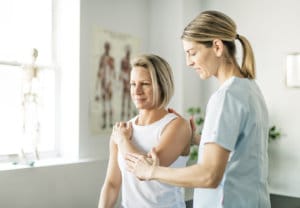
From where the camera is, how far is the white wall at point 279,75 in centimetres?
348

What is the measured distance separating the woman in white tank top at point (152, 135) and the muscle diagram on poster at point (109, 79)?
65.8 inches

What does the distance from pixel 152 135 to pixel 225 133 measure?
437 millimetres

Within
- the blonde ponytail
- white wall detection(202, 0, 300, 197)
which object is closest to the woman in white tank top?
the blonde ponytail

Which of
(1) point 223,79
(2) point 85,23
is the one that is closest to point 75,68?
(2) point 85,23

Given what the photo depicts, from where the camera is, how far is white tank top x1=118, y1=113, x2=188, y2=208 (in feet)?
4.95

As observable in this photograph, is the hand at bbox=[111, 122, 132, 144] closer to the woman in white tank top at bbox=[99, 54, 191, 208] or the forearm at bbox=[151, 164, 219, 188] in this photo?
the woman in white tank top at bbox=[99, 54, 191, 208]

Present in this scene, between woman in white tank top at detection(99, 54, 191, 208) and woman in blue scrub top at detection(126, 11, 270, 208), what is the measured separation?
8.8 inches

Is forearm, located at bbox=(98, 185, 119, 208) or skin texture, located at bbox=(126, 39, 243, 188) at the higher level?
skin texture, located at bbox=(126, 39, 243, 188)

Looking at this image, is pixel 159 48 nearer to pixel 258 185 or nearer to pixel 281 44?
pixel 281 44

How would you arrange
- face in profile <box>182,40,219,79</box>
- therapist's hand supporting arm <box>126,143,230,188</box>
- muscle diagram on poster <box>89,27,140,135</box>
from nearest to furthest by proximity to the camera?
therapist's hand supporting arm <box>126,143,230,188</box>, face in profile <box>182,40,219,79</box>, muscle diagram on poster <box>89,27,140,135</box>

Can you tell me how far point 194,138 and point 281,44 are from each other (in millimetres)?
2242

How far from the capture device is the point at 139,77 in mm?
1584

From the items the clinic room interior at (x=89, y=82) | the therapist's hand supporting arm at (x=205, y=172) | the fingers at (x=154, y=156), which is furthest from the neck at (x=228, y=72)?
the clinic room interior at (x=89, y=82)

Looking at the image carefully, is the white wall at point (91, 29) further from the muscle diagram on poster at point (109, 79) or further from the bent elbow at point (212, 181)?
the bent elbow at point (212, 181)
